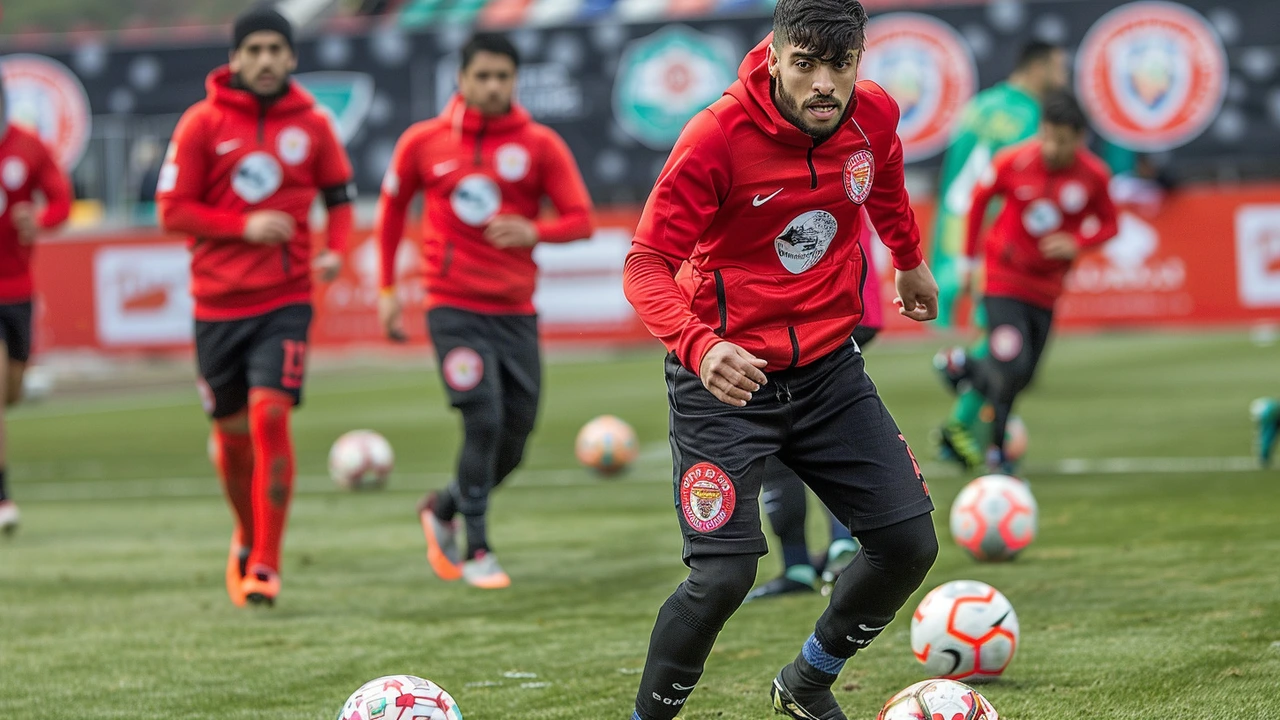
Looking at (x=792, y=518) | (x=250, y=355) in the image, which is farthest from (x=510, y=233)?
(x=792, y=518)

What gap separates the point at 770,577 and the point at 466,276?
189 cm

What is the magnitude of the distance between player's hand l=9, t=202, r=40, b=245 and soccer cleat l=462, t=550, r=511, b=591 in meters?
3.77

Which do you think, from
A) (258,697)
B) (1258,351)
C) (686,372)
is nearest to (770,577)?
(258,697)

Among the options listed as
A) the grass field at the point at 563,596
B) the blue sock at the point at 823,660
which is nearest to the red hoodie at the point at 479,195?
the grass field at the point at 563,596

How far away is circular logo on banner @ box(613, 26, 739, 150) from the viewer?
70.2 feet

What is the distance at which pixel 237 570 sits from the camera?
7.22 meters

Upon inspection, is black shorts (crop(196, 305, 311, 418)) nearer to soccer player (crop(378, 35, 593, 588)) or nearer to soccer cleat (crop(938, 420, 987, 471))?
soccer player (crop(378, 35, 593, 588))

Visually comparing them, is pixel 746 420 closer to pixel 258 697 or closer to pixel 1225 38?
pixel 258 697

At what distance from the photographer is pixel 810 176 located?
4.27 m

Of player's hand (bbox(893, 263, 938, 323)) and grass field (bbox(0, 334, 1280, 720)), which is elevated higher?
player's hand (bbox(893, 263, 938, 323))

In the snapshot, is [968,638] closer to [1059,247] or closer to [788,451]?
[788,451]

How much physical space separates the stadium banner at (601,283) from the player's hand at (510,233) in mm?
11316

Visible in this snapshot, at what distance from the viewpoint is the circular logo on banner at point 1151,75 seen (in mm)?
20391

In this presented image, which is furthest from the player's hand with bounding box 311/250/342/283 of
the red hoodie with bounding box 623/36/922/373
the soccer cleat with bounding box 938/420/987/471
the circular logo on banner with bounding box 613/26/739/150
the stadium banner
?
the circular logo on banner with bounding box 613/26/739/150
